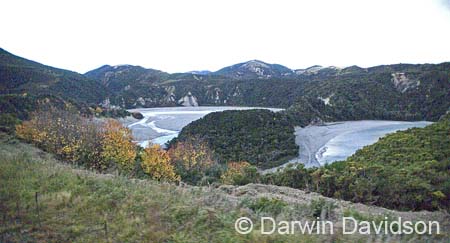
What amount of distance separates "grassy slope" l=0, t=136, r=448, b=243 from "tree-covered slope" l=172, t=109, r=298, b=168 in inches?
1454

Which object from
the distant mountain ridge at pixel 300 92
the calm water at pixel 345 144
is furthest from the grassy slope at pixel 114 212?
the distant mountain ridge at pixel 300 92

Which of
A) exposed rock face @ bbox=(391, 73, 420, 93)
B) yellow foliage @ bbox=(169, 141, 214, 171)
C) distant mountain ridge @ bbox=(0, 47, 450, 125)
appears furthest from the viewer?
exposed rock face @ bbox=(391, 73, 420, 93)

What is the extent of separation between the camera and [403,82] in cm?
9006

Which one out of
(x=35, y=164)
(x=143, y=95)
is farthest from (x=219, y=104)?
(x=35, y=164)

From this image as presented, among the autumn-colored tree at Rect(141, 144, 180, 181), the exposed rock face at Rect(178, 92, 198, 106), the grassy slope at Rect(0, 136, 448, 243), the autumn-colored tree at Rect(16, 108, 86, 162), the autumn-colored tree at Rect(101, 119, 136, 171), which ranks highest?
the exposed rock face at Rect(178, 92, 198, 106)

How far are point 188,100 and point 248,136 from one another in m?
84.7

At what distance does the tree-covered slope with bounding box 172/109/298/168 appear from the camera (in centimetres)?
4503

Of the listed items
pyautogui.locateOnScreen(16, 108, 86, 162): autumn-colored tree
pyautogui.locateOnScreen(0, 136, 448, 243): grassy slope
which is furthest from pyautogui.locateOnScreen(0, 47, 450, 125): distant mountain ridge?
pyautogui.locateOnScreen(0, 136, 448, 243): grassy slope

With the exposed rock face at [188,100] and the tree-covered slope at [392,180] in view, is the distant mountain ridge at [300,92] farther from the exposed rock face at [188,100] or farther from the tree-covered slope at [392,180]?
the tree-covered slope at [392,180]

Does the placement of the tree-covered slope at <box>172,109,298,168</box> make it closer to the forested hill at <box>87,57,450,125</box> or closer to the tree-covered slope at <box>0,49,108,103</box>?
the forested hill at <box>87,57,450,125</box>

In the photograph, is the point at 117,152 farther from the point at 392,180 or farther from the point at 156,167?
the point at 392,180

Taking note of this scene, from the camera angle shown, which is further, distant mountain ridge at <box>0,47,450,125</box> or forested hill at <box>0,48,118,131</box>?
distant mountain ridge at <box>0,47,450,125</box>

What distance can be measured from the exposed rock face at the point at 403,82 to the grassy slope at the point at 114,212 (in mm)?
94471

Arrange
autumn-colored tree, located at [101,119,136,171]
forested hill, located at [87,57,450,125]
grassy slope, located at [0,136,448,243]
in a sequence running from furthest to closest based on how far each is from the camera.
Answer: forested hill, located at [87,57,450,125] < autumn-colored tree, located at [101,119,136,171] < grassy slope, located at [0,136,448,243]
